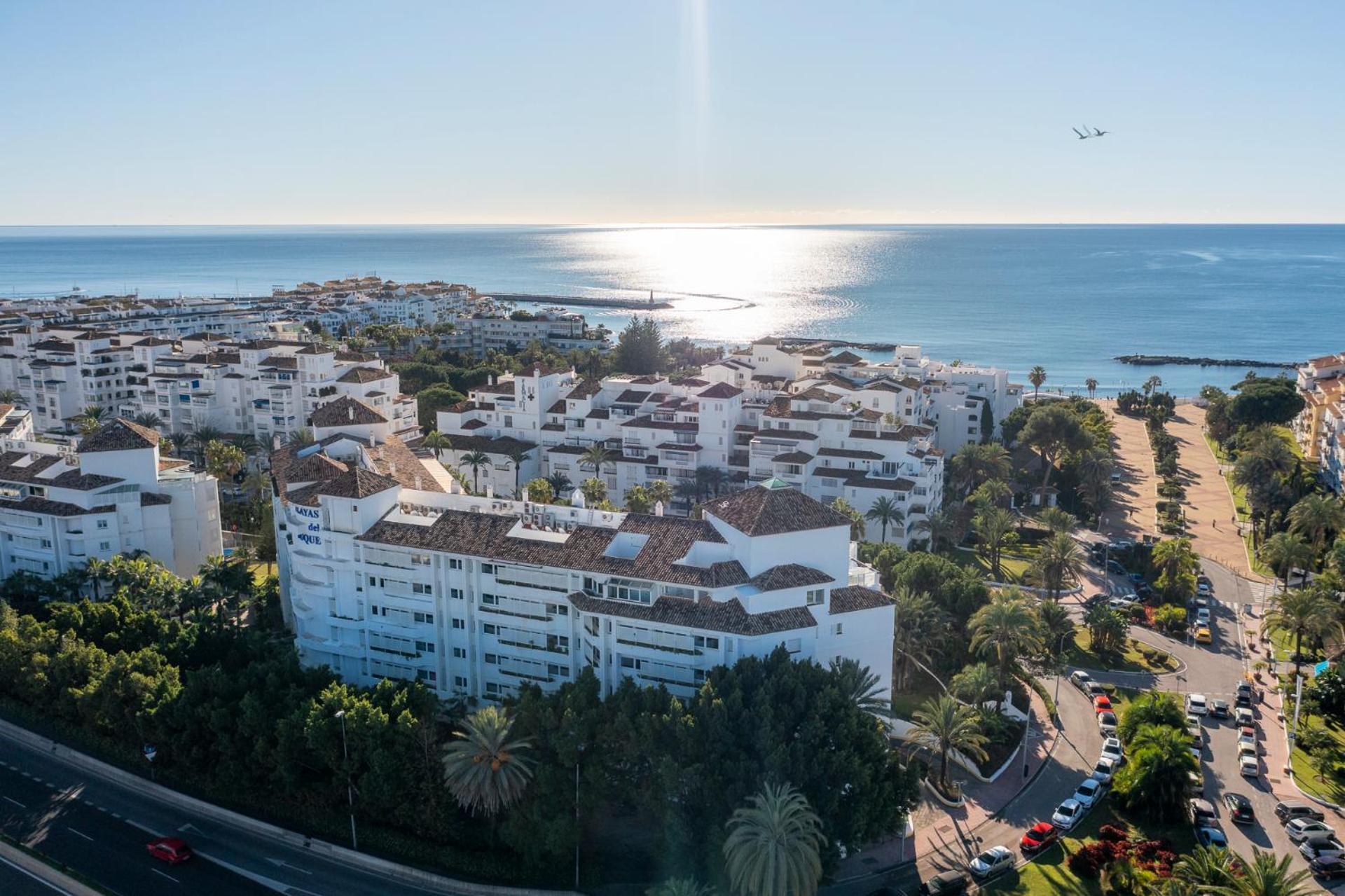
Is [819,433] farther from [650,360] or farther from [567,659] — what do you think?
[650,360]

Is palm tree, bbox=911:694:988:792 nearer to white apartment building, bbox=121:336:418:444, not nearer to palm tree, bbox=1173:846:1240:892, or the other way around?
palm tree, bbox=1173:846:1240:892

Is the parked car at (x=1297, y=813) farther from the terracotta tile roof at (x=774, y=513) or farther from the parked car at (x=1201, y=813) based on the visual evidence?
the terracotta tile roof at (x=774, y=513)

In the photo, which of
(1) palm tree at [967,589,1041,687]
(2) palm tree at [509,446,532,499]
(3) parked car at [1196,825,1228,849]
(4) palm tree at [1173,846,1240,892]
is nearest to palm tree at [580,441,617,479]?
(2) palm tree at [509,446,532,499]

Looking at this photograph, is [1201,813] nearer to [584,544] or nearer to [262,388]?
[584,544]

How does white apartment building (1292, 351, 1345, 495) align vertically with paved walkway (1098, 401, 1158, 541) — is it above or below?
above

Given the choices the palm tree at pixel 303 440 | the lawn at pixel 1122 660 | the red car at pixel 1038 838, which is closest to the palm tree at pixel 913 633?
the lawn at pixel 1122 660

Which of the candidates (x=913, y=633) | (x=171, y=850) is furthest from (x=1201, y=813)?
(x=171, y=850)
